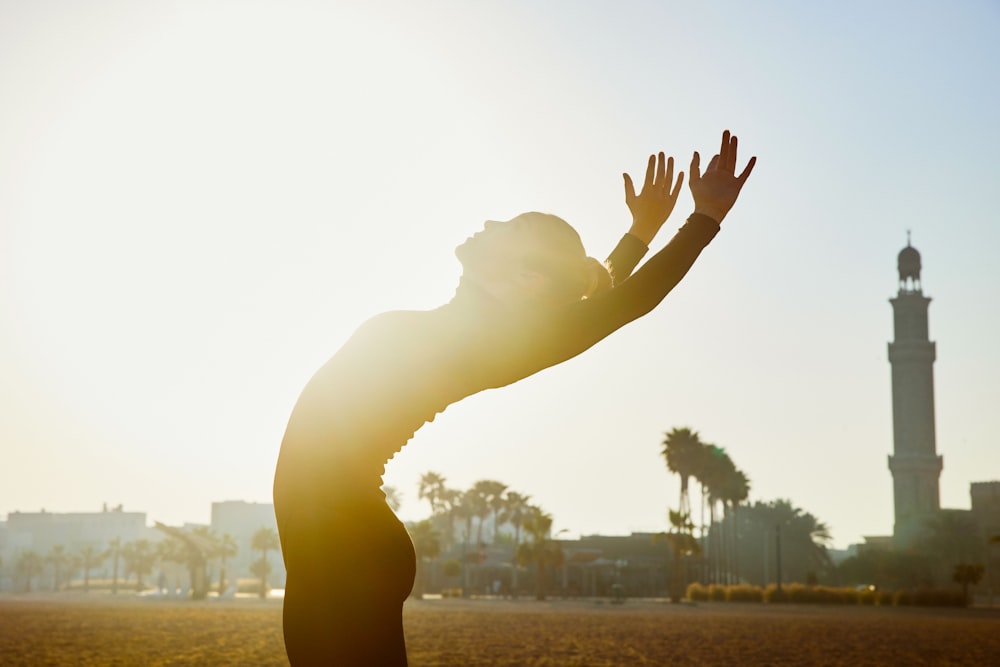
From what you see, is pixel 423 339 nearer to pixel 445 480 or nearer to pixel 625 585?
pixel 625 585

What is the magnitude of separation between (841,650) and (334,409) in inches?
1038

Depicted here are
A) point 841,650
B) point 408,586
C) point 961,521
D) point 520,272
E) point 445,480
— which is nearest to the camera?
point 408,586

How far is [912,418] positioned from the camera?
134 meters

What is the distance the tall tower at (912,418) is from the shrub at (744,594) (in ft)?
176

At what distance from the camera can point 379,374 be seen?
2.29 m

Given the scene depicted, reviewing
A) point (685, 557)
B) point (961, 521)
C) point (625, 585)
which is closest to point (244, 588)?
point (625, 585)

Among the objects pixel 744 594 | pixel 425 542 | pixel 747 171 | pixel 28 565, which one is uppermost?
pixel 747 171

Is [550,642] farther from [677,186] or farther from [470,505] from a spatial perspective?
[470,505]

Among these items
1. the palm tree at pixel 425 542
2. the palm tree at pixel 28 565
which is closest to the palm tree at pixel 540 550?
the palm tree at pixel 425 542

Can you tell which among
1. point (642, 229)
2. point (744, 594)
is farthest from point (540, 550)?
point (642, 229)

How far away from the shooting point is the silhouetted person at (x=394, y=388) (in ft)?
7.19

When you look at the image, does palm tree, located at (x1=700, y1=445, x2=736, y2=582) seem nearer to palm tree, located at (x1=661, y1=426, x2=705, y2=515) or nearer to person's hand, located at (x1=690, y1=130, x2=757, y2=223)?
palm tree, located at (x1=661, y1=426, x2=705, y2=515)

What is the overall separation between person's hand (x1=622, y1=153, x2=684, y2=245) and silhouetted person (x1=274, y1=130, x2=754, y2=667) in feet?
2.31

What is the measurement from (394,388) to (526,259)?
432 mm
